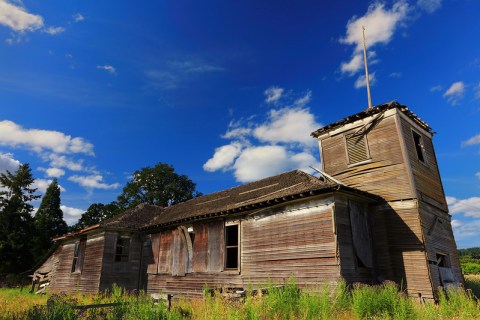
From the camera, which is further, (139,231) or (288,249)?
(139,231)

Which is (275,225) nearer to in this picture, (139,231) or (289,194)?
(289,194)

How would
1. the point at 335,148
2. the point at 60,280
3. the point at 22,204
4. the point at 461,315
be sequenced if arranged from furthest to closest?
the point at 22,204 < the point at 60,280 < the point at 335,148 < the point at 461,315

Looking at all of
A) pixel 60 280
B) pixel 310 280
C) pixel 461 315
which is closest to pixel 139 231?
pixel 60 280

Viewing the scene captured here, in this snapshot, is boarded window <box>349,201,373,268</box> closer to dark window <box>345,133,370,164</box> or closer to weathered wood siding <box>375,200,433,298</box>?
weathered wood siding <box>375,200,433,298</box>

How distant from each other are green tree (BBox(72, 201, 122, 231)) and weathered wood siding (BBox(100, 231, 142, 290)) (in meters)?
25.9

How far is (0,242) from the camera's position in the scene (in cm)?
3092

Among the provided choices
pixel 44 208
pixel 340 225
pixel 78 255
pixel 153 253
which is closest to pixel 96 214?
pixel 44 208

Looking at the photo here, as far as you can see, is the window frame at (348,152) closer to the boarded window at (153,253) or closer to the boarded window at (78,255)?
the boarded window at (153,253)

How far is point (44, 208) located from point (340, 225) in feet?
130

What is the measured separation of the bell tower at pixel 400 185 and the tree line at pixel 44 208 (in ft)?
91.6

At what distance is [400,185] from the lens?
11711 millimetres

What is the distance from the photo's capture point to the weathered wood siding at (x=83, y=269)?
17281 mm

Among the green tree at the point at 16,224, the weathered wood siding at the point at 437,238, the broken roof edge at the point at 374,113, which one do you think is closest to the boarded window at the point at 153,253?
the broken roof edge at the point at 374,113

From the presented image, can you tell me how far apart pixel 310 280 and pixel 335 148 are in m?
6.33
